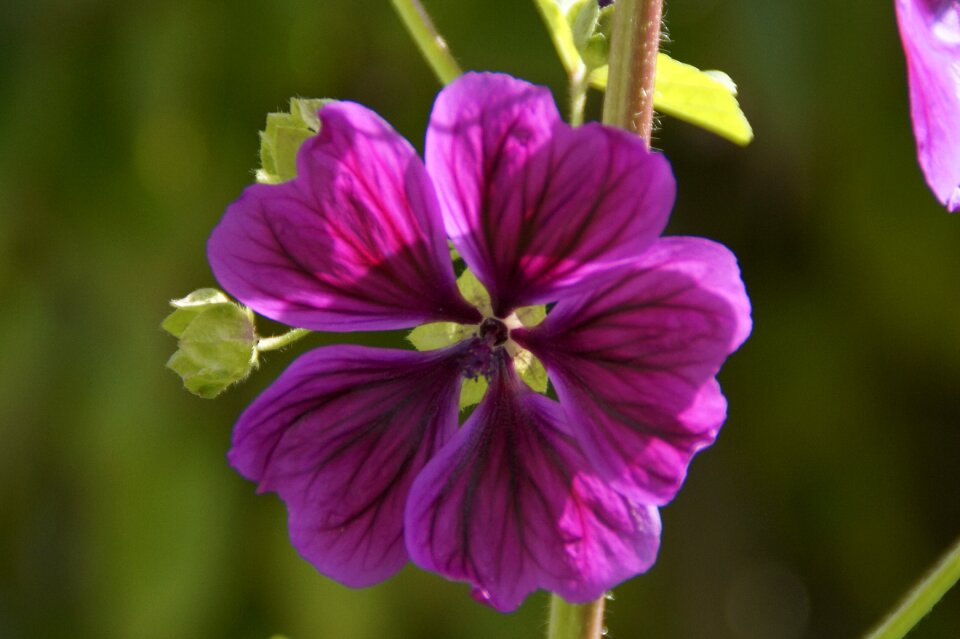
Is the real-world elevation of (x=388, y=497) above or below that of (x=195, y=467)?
above

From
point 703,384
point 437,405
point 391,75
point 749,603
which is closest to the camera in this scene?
point 703,384

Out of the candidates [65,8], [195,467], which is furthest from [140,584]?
[65,8]

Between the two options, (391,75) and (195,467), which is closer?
(195,467)

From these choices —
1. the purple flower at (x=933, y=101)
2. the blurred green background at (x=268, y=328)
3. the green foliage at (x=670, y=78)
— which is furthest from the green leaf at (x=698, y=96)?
the blurred green background at (x=268, y=328)

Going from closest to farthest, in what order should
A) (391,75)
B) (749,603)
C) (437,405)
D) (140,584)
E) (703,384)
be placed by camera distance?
(703,384) → (437,405) → (140,584) → (391,75) → (749,603)

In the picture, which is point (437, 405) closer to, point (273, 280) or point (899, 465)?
point (273, 280)

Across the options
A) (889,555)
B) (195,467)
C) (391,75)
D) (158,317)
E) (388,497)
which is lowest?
(195,467)

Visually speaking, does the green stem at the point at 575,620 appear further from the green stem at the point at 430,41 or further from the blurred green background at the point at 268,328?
the blurred green background at the point at 268,328
